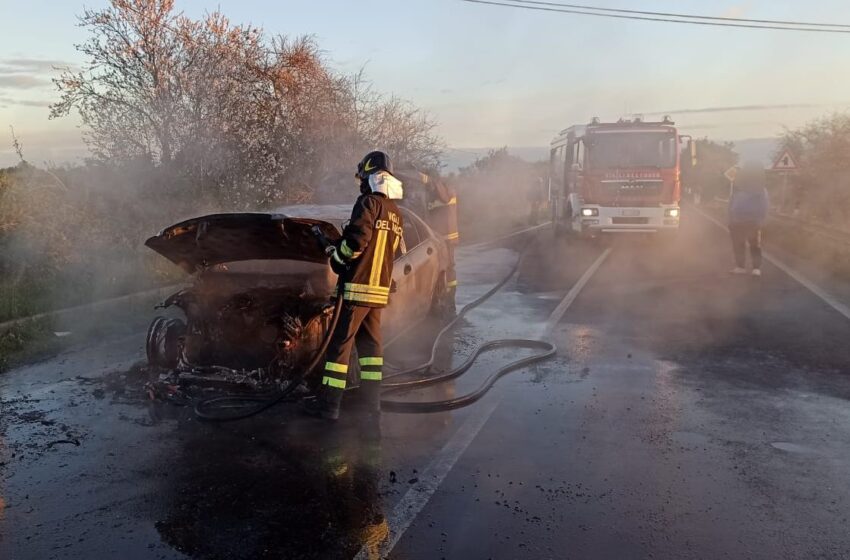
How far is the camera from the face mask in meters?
4.80

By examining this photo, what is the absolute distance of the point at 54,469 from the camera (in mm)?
4137

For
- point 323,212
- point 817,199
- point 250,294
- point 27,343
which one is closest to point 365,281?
point 250,294

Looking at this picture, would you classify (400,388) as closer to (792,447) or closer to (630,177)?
(792,447)

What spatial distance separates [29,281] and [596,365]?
23.7ft

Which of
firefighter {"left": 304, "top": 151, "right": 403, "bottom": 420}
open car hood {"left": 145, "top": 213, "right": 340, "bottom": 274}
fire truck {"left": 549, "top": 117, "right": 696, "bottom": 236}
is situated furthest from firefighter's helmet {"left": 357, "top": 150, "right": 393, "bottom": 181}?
fire truck {"left": 549, "top": 117, "right": 696, "bottom": 236}

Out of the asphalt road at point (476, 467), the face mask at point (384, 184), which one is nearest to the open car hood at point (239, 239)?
the face mask at point (384, 184)

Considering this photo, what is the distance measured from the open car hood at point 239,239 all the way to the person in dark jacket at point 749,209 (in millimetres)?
9165

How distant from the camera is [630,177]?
16.3 m

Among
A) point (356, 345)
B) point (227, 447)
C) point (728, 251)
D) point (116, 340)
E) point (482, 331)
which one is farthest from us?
point (728, 251)

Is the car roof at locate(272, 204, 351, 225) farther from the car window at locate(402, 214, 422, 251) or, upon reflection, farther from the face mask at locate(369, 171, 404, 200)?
the face mask at locate(369, 171, 404, 200)

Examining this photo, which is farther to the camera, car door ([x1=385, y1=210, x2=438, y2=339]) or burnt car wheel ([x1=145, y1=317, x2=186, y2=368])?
car door ([x1=385, y1=210, x2=438, y2=339])

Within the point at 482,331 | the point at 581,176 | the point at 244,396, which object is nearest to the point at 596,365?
the point at 482,331

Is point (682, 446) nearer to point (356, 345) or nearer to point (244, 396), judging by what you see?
point (356, 345)

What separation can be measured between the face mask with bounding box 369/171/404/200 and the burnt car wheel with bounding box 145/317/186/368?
6.60ft
